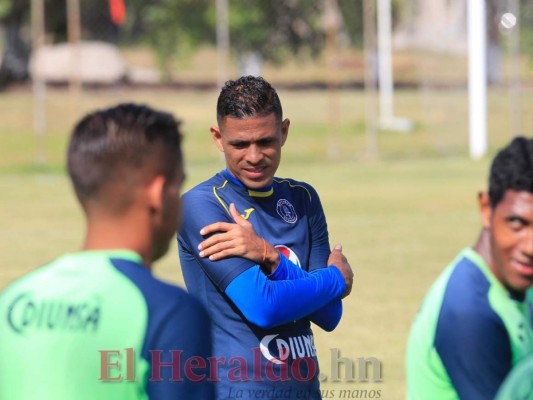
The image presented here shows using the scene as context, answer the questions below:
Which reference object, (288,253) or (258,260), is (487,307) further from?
(288,253)

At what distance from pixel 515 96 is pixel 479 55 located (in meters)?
1.50

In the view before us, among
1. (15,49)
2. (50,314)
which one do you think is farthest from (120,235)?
(15,49)

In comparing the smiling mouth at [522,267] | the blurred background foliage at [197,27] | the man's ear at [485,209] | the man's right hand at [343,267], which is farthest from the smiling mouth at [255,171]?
the blurred background foliage at [197,27]

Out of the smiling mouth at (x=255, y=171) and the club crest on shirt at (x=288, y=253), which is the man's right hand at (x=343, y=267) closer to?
the club crest on shirt at (x=288, y=253)

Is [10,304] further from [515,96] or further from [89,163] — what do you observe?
[515,96]

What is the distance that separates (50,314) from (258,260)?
5.22 ft

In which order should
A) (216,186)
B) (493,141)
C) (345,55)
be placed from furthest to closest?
(345,55)
(493,141)
(216,186)

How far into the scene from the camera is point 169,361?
2.72 meters

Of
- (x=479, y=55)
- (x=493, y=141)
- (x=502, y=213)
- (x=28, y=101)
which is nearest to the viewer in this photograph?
(x=502, y=213)

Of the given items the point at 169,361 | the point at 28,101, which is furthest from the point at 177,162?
the point at 28,101

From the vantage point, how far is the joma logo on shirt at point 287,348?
4250mm

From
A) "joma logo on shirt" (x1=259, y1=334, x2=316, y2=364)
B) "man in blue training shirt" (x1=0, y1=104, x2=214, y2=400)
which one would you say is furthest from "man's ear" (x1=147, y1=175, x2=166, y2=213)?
"joma logo on shirt" (x1=259, y1=334, x2=316, y2=364)

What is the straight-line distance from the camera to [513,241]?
3156 mm

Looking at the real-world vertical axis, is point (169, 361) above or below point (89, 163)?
below
